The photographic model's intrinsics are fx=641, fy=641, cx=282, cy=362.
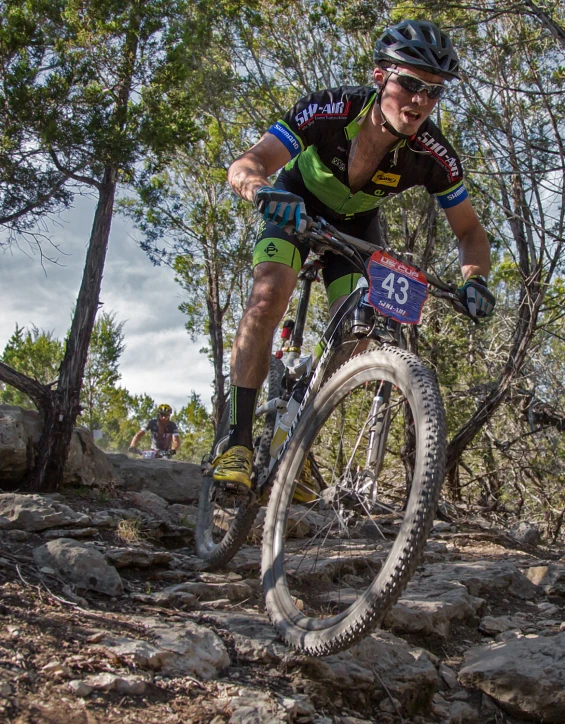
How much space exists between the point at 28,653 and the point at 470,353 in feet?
27.4

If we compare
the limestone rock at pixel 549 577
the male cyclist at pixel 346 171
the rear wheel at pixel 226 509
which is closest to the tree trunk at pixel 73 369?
the rear wheel at pixel 226 509

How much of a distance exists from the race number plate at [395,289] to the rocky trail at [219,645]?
1150mm

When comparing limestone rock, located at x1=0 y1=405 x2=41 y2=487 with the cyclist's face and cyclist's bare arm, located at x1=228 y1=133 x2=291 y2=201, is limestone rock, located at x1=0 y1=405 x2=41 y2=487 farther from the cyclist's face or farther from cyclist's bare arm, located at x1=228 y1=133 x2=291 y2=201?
the cyclist's face

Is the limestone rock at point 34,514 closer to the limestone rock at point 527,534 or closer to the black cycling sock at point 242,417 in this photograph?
the black cycling sock at point 242,417

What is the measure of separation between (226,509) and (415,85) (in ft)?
8.88

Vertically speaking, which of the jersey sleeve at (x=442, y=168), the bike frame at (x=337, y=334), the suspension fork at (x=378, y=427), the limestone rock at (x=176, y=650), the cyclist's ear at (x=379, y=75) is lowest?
the limestone rock at (x=176, y=650)

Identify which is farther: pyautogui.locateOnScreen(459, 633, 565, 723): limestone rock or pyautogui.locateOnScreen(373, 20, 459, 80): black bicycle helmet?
pyautogui.locateOnScreen(373, 20, 459, 80): black bicycle helmet

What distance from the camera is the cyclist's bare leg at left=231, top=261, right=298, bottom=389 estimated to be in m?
2.95

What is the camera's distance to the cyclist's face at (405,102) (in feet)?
8.88

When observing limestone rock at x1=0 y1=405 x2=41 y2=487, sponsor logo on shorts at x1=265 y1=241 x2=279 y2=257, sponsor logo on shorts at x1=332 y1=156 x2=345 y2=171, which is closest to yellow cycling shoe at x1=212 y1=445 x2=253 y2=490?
sponsor logo on shorts at x1=265 y1=241 x2=279 y2=257

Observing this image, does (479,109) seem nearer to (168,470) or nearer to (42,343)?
(168,470)

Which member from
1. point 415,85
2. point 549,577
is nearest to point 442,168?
point 415,85

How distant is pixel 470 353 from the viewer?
30.7 ft

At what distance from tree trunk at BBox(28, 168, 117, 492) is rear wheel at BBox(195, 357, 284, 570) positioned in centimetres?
285
